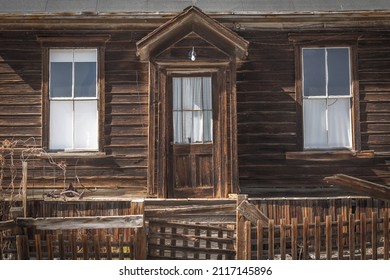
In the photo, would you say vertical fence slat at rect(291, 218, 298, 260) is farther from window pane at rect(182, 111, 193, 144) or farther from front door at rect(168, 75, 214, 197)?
window pane at rect(182, 111, 193, 144)

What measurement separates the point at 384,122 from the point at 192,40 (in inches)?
147

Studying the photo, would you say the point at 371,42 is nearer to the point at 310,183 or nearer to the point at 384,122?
the point at 384,122

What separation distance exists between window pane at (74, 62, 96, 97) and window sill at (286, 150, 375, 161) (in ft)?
11.9

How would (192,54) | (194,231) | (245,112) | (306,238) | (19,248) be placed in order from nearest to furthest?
(19,248) → (306,238) → (194,231) → (192,54) → (245,112)

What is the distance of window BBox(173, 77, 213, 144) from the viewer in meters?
9.22

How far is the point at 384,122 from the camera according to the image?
32.1 feet

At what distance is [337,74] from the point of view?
9.83 metres

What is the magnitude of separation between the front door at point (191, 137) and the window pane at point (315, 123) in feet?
5.92

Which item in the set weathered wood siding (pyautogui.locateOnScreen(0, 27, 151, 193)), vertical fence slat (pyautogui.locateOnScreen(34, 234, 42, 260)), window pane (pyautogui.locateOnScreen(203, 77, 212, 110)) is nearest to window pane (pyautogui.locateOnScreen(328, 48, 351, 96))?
window pane (pyautogui.locateOnScreen(203, 77, 212, 110))

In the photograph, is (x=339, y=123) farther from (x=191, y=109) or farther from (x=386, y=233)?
(x=386, y=233)

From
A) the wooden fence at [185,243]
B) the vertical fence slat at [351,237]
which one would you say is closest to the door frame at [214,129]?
the wooden fence at [185,243]

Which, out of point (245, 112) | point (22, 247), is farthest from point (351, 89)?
point (22, 247)

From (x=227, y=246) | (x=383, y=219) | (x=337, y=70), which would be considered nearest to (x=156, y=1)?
(x=337, y=70)

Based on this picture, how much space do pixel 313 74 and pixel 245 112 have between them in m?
1.41
